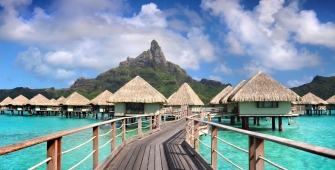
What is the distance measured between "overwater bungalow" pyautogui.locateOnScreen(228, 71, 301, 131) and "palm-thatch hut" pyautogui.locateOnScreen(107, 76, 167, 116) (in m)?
7.04

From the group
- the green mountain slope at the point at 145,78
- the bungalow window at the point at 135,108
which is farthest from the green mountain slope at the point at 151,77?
the bungalow window at the point at 135,108

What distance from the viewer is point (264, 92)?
24.9m

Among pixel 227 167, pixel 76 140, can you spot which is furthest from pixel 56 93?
pixel 227 167

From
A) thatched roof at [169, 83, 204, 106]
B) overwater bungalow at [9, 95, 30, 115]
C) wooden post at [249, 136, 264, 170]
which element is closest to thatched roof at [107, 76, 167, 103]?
thatched roof at [169, 83, 204, 106]

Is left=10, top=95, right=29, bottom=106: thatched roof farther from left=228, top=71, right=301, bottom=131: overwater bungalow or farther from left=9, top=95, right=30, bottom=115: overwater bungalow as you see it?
left=228, top=71, right=301, bottom=131: overwater bungalow

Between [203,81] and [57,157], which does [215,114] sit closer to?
[57,157]

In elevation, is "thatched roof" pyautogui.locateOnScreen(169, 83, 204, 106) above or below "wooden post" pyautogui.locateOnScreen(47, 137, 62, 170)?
above

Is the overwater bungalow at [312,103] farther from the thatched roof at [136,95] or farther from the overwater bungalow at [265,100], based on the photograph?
the thatched roof at [136,95]

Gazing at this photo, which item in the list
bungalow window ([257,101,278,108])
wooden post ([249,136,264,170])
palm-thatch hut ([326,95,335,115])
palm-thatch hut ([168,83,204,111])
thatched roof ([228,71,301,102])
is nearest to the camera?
wooden post ([249,136,264,170])

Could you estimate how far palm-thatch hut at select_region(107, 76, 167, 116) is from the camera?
A: 2755 centimetres

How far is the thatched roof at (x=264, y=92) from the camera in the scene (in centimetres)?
2438

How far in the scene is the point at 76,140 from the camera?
17.1 meters

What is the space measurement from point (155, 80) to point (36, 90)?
45.1 m

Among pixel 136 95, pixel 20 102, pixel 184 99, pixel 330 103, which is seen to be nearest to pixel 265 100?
pixel 136 95
